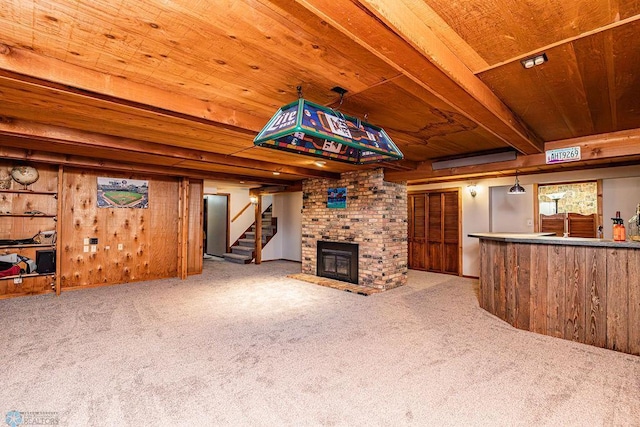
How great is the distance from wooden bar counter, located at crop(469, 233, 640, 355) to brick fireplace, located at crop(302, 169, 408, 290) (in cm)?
198

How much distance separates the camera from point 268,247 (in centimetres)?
966

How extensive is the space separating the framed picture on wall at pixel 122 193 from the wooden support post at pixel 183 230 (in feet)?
2.26

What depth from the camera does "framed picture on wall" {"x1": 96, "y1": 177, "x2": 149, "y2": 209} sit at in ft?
19.9

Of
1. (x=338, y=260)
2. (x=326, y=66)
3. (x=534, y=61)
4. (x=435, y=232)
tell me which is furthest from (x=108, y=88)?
(x=435, y=232)

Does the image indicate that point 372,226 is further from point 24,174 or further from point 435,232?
point 24,174

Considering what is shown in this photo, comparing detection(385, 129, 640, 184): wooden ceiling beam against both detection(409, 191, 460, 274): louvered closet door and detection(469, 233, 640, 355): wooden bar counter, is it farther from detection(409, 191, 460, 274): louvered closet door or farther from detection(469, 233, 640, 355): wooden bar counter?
detection(409, 191, 460, 274): louvered closet door

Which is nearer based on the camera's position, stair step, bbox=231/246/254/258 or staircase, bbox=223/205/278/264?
staircase, bbox=223/205/278/264

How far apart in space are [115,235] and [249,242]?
4189 millimetres

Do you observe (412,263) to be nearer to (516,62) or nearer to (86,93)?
(516,62)

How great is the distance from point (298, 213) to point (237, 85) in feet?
A: 24.0

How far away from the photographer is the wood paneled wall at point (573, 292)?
315cm

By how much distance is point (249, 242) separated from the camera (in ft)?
32.6

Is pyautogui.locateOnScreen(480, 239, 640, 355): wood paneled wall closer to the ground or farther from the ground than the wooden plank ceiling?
closer to the ground

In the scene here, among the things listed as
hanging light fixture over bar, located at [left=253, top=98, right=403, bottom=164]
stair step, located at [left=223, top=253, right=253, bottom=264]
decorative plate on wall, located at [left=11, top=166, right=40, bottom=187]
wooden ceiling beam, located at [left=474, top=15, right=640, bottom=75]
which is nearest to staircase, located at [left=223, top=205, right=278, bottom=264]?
stair step, located at [left=223, top=253, right=253, bottom=264]
